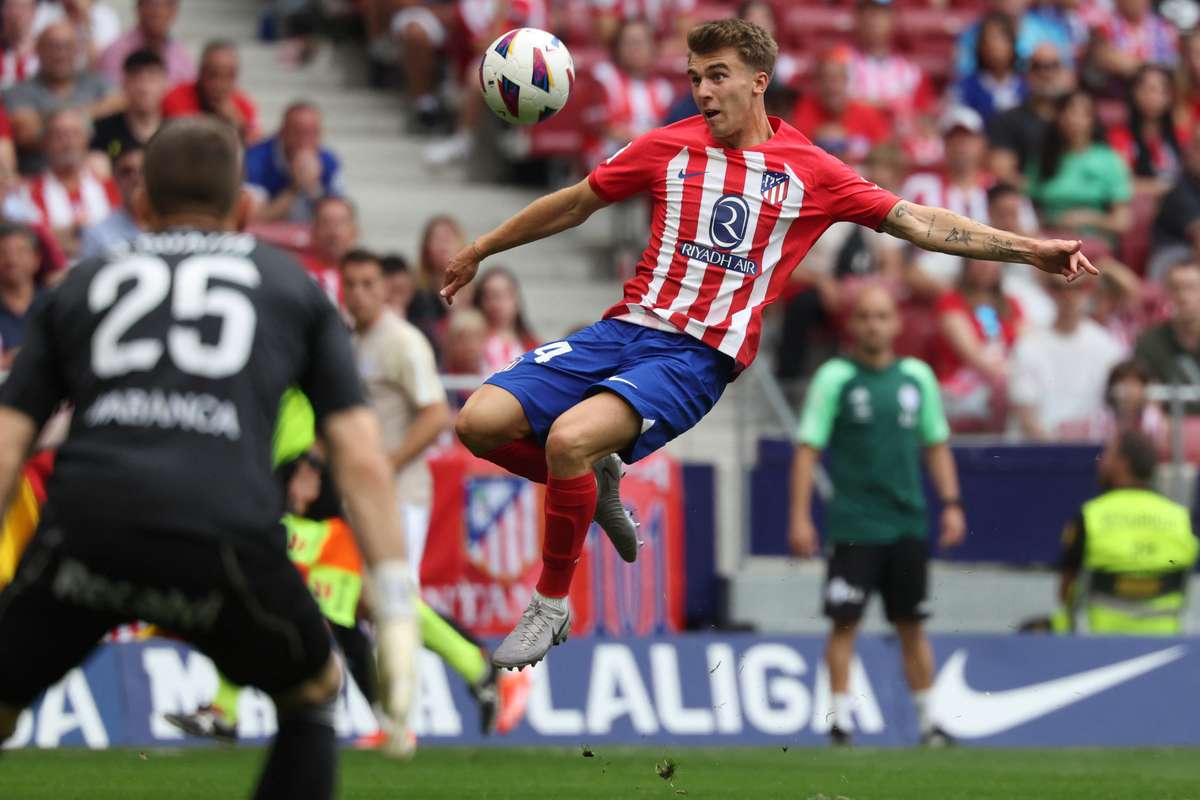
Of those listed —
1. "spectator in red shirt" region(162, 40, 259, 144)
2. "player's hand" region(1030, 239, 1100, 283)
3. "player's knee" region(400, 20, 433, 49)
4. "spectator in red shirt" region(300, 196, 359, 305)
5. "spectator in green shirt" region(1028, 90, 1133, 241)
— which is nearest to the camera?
"player's hand" region(1030, 239, 1100, 283)

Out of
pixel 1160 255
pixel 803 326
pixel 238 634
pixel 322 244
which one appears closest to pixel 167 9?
pixel 322 244

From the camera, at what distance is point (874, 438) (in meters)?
10.9

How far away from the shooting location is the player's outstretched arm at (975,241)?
23.2 ft

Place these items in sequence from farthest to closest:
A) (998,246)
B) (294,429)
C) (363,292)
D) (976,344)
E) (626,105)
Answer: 1. (626,105)
2. (976,344)
3. (363,292)
4. (294,429)
5. (998,246)

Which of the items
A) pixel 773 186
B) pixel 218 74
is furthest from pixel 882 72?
pixel 773 186

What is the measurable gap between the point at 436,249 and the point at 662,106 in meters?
2.76

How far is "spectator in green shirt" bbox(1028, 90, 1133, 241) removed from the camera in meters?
15.0

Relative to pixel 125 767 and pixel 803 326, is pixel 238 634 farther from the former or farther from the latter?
pixel 803 326

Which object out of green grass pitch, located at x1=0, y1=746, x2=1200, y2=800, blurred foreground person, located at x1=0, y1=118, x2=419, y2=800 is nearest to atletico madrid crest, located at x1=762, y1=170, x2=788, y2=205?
green grass pitch, located at x1=0, y1=746, x2=1200, y2=800

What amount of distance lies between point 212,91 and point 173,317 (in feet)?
30.9

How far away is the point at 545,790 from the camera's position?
8227 mm

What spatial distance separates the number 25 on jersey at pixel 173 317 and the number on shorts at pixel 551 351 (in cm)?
334

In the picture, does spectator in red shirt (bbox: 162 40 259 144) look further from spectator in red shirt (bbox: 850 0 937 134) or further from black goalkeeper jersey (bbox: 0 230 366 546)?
black goalkeeper jersey (bbox: 0 230 366 546)

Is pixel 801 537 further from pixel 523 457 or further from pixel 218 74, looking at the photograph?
pixel 218 74
